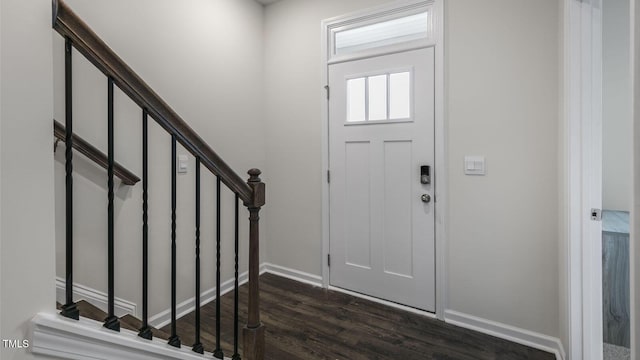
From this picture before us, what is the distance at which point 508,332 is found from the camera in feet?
7.47

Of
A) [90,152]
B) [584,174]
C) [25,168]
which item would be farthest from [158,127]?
[584,174]

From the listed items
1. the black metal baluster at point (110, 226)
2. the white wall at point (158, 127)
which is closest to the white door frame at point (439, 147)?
the white wall at point (158, 127)

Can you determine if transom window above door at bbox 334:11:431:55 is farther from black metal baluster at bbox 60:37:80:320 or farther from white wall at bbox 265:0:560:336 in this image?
black metal baluster at bbox 60:37:80:320

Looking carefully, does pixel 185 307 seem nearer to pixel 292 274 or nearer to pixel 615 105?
pixel 292 274

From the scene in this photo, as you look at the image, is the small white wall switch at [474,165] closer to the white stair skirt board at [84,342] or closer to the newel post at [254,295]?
the newel post at [254,295]

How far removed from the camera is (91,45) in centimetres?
102

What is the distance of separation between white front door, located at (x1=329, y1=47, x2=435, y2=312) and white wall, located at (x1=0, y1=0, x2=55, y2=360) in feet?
7.27

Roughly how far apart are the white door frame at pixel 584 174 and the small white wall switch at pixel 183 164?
8.18 ft

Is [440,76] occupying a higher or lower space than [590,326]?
higher

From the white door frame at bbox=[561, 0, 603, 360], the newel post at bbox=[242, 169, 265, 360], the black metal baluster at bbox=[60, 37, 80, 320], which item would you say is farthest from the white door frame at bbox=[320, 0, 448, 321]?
the black metal baluster at bbox=[60, 37, 80, 320]

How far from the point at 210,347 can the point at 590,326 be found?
7.02 ft

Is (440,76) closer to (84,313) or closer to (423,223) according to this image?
(423,223)

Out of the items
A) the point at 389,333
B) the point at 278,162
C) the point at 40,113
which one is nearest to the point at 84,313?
the point at 40,113

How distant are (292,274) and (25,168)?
2658 millimetres
